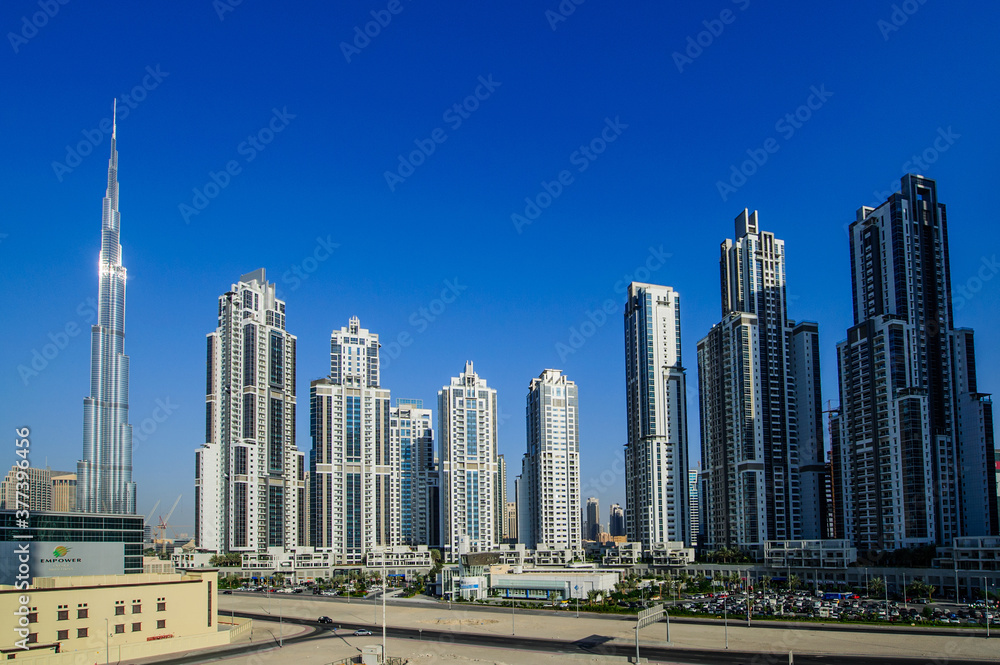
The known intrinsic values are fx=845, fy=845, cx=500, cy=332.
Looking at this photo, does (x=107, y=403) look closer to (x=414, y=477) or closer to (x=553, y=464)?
(x=414, y=477)

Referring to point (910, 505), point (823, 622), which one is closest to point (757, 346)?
point (910, 505)

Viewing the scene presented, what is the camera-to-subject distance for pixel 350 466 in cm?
15662

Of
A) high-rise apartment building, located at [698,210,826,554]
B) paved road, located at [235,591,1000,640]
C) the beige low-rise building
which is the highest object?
high-rise apartment building, located at [698,210,826,554]

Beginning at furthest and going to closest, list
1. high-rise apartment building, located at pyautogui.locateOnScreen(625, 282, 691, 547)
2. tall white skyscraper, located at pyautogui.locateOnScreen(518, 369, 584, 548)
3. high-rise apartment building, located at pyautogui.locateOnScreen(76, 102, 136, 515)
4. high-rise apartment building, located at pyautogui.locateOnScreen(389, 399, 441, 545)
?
high-rise apartment building, located at pyautogui.locateOnScreen(76, 102, 136, 515), high-rise apartment building, located at pyautogui.locateOnScreen(389, 399, 441, 545), tall white skyscraper, located at pyautogui.locateOnScreen(518, 369, 584, 548), high-rise apartment building, located at pyautogui.locateOnScreen(625, 282, 691, 547)

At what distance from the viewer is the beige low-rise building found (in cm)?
4884

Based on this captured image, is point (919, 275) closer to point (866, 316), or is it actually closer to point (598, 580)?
point (866, 316)

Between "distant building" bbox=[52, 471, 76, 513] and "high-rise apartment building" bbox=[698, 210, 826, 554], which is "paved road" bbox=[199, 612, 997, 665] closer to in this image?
"high-rise apartment building" bbox=[698, 210, 826, 554]

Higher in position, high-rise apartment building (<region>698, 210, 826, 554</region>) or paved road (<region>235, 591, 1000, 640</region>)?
high-rise apartment building (<region>698, 210, 826, 554</region>)

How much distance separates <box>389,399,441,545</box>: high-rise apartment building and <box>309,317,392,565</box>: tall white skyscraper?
6.78 feet

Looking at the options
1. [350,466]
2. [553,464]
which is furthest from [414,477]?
[553,464]

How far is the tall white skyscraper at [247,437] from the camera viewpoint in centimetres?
13988

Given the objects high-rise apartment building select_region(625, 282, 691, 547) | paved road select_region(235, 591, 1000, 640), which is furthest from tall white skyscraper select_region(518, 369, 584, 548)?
paved road select_region(235, 591, 1000, 640)

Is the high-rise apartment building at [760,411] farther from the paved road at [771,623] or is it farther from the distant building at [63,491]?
the distant building at [63,491]

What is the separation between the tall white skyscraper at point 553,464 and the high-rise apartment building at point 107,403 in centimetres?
9478
